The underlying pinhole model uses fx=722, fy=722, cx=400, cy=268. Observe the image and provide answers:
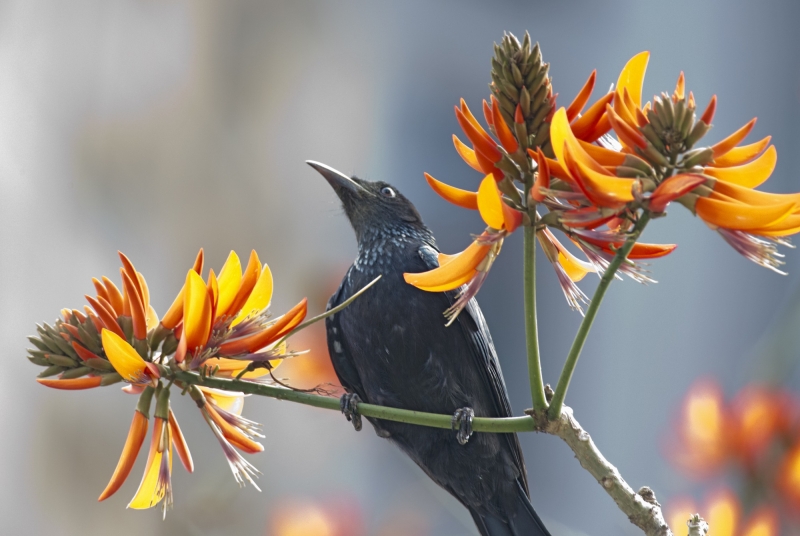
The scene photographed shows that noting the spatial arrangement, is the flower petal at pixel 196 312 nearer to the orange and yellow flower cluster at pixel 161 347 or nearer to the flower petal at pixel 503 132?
the orange and yellow flower cluster at pixel 161 347

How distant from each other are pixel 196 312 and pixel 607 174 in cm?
32

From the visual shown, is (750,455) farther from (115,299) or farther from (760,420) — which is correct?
(115,299)

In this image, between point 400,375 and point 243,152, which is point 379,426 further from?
point 243,152

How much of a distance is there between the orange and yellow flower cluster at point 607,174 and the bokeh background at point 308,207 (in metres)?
0.92

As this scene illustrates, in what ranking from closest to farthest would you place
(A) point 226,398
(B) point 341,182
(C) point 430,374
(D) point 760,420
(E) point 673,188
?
(E) point 673,188, (A) point 226,398, (C) point 430,374, (B) point 341,182, (D) point 760,420

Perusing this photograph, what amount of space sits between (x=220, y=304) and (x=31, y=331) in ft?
4.87

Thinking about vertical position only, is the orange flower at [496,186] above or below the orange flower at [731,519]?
above

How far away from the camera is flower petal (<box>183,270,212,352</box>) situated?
559 millimetres

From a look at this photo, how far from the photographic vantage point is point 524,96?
1.75ft

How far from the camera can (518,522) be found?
1157 mm

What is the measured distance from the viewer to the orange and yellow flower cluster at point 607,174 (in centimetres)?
47

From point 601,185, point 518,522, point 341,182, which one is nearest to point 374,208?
point 341,182

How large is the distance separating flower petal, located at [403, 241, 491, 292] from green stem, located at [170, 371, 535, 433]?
10 centimetres

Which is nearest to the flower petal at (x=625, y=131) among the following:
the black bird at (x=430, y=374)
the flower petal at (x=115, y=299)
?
the flower petal at (x=115, y=299)
